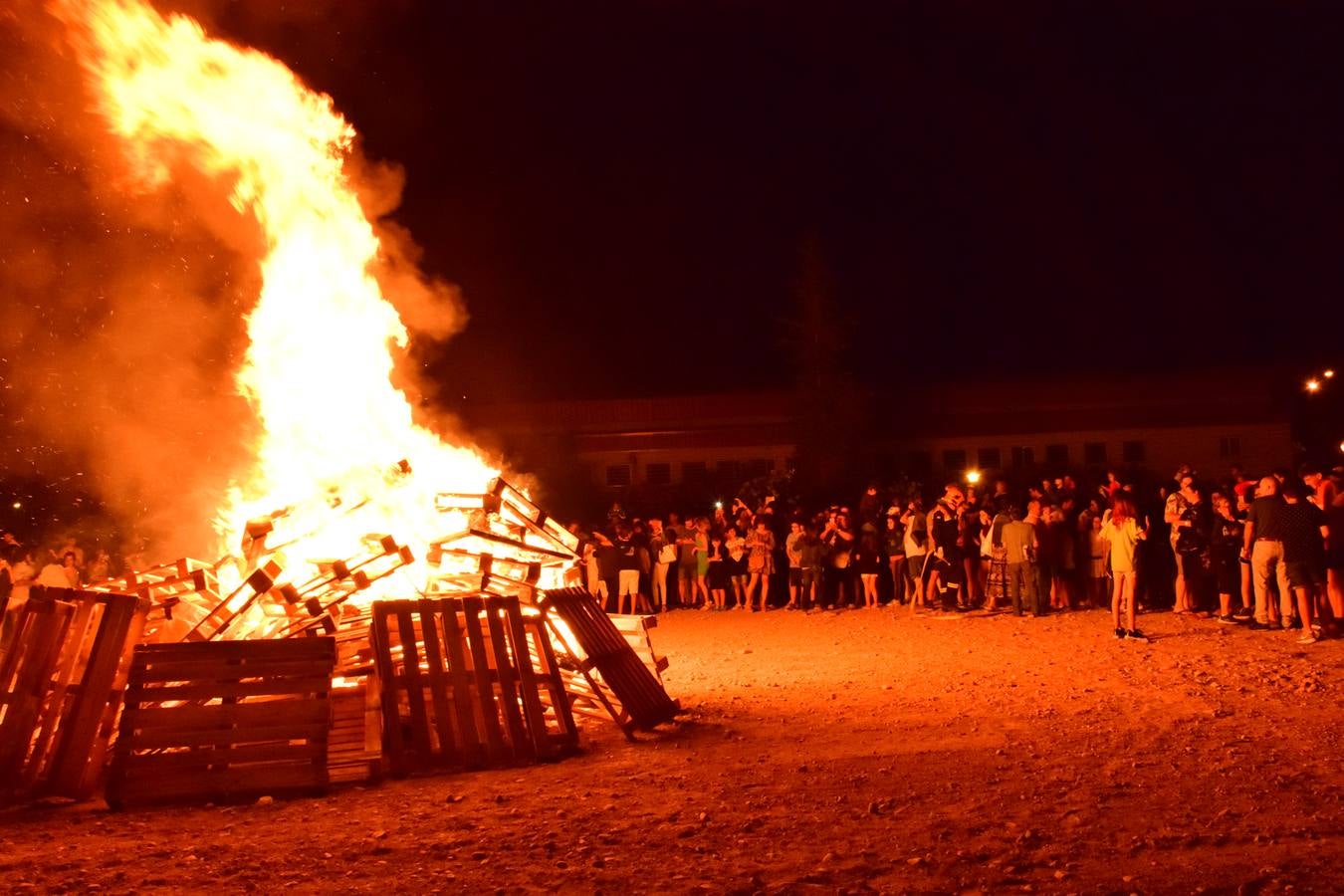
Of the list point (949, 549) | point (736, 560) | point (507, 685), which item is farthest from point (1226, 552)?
point (507, 685)

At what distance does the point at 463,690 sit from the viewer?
7.28m

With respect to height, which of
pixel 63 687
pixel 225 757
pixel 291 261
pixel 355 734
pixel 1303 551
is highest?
pixel 291 261

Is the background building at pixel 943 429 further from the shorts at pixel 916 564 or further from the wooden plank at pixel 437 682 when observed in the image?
the wooden plank at pixel 437 682

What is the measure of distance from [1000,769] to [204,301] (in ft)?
48.2

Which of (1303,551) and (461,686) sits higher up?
(1303,551)

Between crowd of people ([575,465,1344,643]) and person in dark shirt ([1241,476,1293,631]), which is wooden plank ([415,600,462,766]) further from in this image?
person in dark shirt ([1241,476,1293,631])

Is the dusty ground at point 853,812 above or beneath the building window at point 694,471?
beneath

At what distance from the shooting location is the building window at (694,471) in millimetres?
A: 37188

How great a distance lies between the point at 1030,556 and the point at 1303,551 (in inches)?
146

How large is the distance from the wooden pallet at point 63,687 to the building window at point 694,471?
2975 cm

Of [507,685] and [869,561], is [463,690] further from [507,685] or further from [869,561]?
[869,561]

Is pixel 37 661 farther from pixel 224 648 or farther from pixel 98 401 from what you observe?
pixel 98 401

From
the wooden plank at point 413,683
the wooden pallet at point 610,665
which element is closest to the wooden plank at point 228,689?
the wooden plank at point 413,683

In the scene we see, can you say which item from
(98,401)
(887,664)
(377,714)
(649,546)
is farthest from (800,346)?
(377,714)
